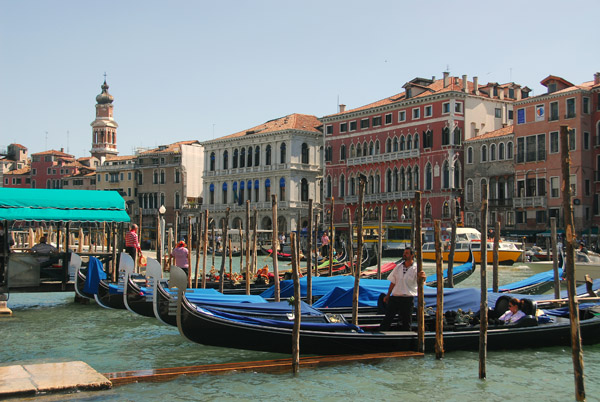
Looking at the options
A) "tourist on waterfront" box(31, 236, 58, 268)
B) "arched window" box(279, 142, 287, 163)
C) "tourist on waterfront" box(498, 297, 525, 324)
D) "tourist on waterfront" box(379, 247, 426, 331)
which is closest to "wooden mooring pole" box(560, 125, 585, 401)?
"tourist on waterfront" box(379, 247, 426, 331)

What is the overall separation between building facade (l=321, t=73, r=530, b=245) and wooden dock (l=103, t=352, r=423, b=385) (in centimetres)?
2462

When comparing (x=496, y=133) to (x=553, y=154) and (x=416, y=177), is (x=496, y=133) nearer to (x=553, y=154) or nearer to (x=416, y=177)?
(x=553, y=154)

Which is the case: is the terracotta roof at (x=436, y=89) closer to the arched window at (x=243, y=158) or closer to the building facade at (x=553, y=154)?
the building facade at (x=553, y=154)

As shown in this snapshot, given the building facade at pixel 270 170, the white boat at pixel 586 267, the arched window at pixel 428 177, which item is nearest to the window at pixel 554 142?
the arched window at pixel 428 177

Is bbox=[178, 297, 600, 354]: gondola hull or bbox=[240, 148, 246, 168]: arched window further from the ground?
bbox=[240, 148, 246, 168]: arched window

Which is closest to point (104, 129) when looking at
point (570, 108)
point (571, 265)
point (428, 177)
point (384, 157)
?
point (384, 157)

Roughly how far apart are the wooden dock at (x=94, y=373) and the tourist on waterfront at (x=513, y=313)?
1394mm

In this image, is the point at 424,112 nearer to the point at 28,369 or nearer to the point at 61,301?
the point at 61,301

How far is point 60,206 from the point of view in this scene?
11.5 m

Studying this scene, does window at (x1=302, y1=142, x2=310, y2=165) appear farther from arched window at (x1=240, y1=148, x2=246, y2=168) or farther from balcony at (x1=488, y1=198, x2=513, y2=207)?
balcony at (x1=488, y1=198, x2=513, y2=207)

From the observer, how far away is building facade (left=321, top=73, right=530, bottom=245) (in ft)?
105

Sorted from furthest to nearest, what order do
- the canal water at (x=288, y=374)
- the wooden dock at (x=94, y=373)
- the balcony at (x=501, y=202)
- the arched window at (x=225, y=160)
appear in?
the arched window at (x=225, y=160) < the balcony at (x=501, y=202) < the canal water at (x=288, y=374) < the wooden dock at (x=94, y=373)

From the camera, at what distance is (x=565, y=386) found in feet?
22.7

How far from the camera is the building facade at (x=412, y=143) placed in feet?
105
